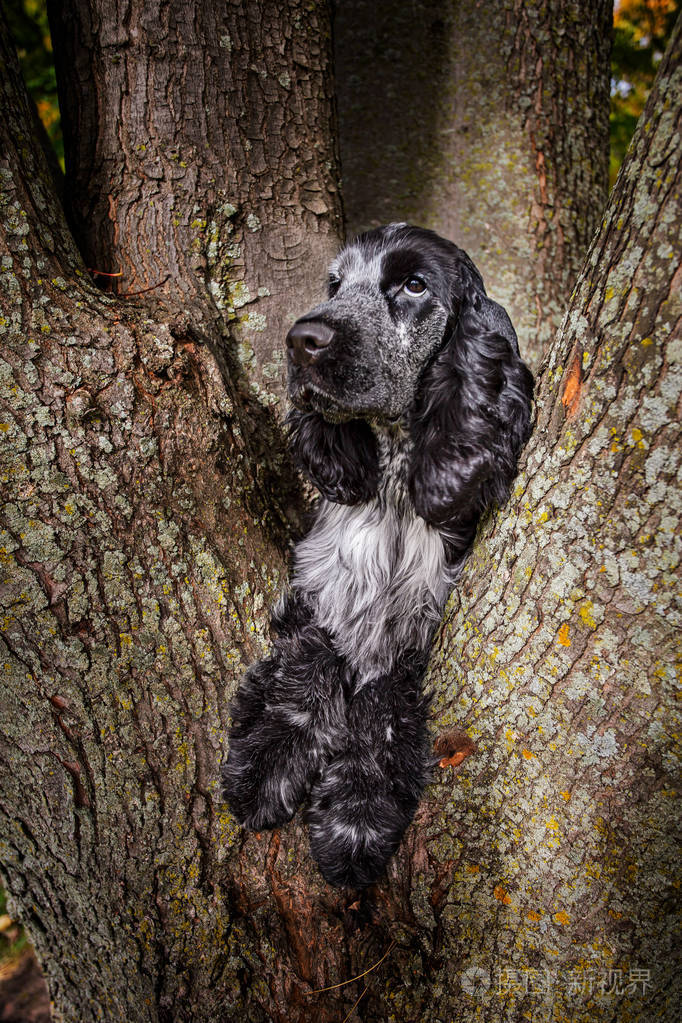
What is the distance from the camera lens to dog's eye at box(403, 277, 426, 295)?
2.08 m

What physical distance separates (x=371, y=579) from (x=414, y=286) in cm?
99

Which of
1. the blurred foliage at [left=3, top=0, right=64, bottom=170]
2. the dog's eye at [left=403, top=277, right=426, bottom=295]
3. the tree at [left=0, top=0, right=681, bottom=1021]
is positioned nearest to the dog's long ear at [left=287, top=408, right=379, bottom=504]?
the tree at [left=0, top=0, right=681, bottom=1021]

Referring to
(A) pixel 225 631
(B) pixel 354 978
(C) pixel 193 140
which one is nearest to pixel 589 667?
(A) pixel 225 631

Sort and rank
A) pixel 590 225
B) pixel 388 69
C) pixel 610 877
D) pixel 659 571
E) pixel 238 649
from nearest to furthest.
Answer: pixel 659 571
pixel 610 877
pixel 238 649
pixel 590 225
pixel 388 69

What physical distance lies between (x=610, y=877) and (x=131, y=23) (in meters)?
2.74

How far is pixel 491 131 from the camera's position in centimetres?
325

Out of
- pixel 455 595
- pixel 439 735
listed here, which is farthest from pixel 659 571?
pixel 439 735

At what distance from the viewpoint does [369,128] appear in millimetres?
3580

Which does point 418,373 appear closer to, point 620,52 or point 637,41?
point 620,52

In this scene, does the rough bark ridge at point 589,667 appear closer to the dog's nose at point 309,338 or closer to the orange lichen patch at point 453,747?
the orange lichen patch at point 453,747

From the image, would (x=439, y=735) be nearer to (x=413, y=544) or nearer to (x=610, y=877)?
(x=610, y=877)

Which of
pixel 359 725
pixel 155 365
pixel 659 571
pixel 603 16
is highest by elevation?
pixel 603 16

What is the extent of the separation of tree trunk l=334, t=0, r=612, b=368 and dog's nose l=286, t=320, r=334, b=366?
5.12ft

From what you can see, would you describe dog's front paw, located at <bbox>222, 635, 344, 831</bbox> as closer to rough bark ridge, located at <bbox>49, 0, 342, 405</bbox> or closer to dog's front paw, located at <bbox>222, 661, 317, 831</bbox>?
dog's front paw, located at <bbox>222, 661, 317, 831</bbox>
